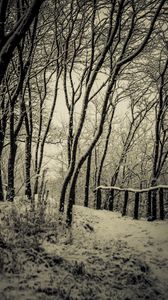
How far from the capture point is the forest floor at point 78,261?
176 inches

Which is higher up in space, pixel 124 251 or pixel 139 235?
pixel 139 235

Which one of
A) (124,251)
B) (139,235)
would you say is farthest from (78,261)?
(139,235)

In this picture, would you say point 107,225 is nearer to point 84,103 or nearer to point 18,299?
point 84,103

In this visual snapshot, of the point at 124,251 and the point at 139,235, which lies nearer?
the point at 124,251

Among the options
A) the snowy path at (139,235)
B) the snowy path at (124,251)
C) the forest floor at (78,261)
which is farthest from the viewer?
the snowy path at (139,235)

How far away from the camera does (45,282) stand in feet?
15.0

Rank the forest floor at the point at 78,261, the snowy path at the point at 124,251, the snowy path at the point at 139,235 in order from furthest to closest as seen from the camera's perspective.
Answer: the snowy path at the point at 139,235 → the snowy path at the point at 124,251 → the forest floor at the point at 78,261

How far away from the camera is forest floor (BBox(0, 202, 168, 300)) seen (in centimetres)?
448

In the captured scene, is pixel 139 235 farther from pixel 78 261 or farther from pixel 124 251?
pixel 78 261

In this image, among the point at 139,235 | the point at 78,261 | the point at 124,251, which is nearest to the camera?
the point at 78,261

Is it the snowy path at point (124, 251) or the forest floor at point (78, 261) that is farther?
the snowy path at point (124, 251)

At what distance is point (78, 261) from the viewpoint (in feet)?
18.6

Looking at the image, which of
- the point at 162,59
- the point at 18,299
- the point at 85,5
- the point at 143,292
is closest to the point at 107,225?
the point at 143,292

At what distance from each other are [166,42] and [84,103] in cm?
580
